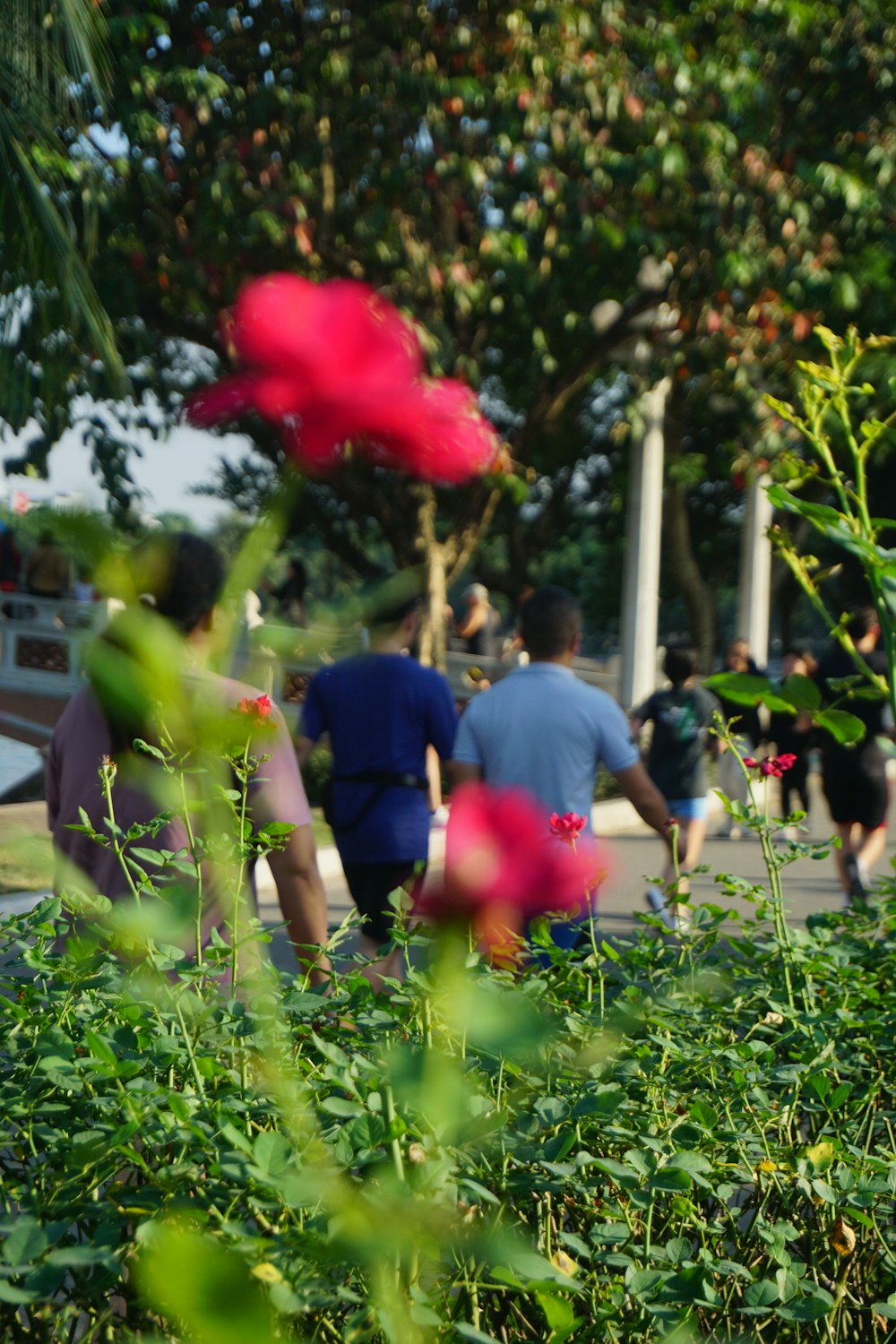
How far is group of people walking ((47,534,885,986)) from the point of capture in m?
1.01

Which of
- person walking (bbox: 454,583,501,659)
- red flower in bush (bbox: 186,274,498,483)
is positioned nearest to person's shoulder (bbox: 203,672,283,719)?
red flower in bush (bbox: 186,274,498,483)

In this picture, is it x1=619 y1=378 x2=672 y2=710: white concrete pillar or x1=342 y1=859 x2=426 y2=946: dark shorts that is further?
x1=619 y1=378 x2=672 y2=710: white concrete pillar

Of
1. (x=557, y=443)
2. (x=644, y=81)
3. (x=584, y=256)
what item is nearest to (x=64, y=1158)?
(x=644, y=81)

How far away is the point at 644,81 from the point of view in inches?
462

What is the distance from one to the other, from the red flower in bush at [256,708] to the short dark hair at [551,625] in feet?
10.7

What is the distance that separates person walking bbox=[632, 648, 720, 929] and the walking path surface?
52 cm

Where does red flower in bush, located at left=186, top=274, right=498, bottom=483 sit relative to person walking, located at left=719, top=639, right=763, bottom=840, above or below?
above

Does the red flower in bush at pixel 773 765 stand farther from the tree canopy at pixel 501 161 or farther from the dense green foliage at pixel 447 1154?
the tree canopy at pixel 501 161

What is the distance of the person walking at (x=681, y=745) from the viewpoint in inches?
323

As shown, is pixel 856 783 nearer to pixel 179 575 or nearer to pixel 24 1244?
pixel 24 1244

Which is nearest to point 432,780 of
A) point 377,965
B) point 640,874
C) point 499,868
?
point 377,965

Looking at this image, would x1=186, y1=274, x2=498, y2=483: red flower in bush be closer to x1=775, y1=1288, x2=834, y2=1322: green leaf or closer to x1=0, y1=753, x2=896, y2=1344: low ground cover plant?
x1=0, y1=753, x2=896, y2=1344: low ground cover plant

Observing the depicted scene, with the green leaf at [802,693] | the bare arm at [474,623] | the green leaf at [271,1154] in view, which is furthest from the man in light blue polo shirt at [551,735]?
the bare arm at [474,623]

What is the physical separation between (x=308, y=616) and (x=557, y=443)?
30730 millimetres
